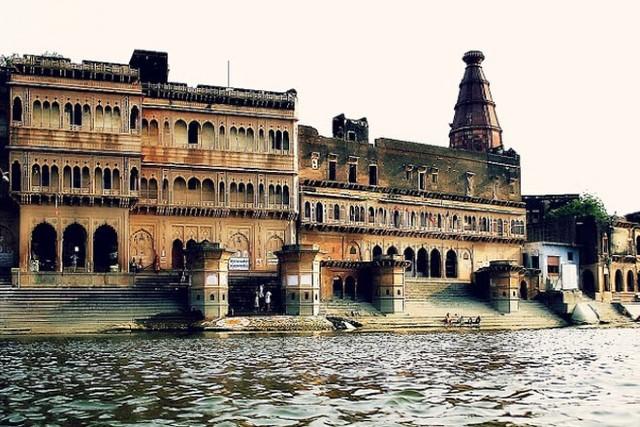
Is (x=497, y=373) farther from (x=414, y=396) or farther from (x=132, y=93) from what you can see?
(x=132, y=93)

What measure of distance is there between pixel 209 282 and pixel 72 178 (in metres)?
11.1

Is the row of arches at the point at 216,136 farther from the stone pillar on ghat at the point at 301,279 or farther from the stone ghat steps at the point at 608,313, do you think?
the stone ghat steps at the point at 608,313

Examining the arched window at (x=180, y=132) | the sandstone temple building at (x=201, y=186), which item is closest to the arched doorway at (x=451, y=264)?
the sandstone temple building at (x=201, y=186)

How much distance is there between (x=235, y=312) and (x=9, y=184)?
14.8 meters

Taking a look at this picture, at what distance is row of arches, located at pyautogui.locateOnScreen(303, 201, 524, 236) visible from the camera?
6394 cm

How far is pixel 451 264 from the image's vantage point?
72.6m

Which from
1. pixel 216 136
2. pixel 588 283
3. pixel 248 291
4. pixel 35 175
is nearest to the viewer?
pixel 35 175

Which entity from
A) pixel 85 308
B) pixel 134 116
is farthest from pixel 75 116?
pixel 85 308

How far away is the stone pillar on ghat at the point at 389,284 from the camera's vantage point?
54.9 meters

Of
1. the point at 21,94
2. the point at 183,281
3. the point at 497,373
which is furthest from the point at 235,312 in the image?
the point at 497,373

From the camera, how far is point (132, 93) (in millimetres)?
53688

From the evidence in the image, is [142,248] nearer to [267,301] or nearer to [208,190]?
[208,190]

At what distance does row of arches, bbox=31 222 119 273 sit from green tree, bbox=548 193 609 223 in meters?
40.9

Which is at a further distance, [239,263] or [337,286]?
Result: [239,263]
